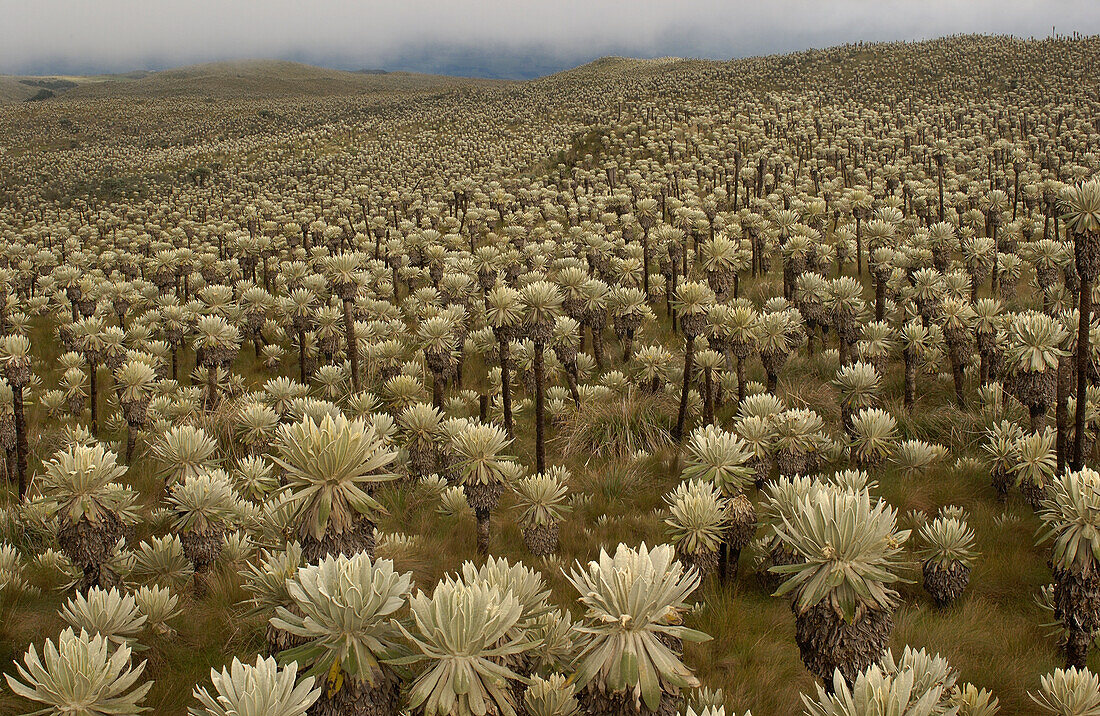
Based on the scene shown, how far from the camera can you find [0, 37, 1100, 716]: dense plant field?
3023mm

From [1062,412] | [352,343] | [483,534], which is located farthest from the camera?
[352,343]

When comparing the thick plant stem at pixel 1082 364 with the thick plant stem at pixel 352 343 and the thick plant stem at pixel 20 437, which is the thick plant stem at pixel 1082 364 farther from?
the thick plant stem at pixel 20 437

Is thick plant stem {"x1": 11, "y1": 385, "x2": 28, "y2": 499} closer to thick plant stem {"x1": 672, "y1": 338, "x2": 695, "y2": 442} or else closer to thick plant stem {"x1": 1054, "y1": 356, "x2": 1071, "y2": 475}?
thick plant stem {"x1": 672, "y1": 338, "x2": 695, "y2": 442}

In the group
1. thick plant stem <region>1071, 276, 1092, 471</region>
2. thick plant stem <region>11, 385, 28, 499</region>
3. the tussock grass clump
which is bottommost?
the tussock grass clump

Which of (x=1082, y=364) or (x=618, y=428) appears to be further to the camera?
(x=618, y=428)

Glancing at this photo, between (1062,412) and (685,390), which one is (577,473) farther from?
(1062,412)

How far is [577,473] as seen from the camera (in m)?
10.1

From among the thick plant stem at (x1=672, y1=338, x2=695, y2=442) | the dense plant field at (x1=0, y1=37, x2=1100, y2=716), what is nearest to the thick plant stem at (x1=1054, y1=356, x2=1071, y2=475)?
the dense plant field at (x1=0, y1=37, x2=1100, y2=716)

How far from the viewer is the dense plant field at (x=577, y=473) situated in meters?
3.02

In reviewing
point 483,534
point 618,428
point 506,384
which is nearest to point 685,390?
point 618,428

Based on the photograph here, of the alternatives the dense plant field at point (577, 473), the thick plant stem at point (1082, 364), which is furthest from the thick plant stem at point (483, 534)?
the thick plant stem at point (1082, 364)

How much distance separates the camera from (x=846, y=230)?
57.8 ft

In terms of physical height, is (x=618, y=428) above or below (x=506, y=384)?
below

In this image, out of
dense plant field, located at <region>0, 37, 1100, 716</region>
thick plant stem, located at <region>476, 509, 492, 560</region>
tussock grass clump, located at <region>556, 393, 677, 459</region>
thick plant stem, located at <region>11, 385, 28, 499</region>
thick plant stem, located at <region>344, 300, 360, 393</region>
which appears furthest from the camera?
thick plant stem, located at <region>344, 300, 360, 393</region>
